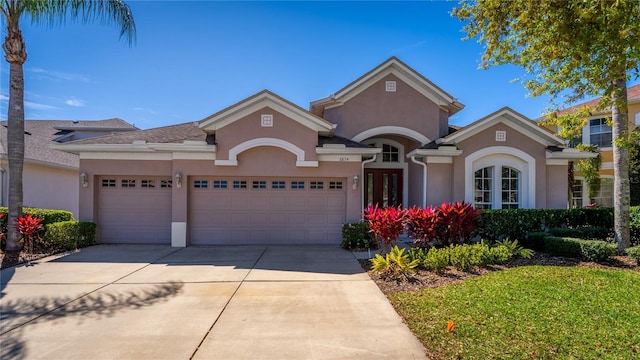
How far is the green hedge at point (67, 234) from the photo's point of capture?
31.4 ft

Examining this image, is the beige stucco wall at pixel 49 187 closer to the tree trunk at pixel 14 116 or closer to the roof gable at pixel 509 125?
the tree trunk at pixel 14 116

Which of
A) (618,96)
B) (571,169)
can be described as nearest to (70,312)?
(618,96)

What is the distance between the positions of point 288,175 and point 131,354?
756cm

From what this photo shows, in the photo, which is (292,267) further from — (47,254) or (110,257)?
(47,254)

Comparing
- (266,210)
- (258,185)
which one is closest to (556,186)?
(266,210)

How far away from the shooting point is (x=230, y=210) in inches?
435

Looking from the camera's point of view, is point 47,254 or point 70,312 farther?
point 47,254

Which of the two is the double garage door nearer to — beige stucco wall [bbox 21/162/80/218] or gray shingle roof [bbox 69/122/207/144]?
gray shingle roof [bbox 69/122/207/144]

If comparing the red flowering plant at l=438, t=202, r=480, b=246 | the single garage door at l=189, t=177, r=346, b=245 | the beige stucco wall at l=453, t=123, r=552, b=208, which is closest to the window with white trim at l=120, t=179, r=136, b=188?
the single garage door at l=189, t=177, r=346, b=245

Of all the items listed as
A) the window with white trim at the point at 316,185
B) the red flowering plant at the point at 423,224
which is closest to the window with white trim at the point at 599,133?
the red flowering plant at the point at 423,224

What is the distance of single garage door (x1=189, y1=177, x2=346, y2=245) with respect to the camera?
11023mm

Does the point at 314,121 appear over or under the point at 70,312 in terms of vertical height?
over

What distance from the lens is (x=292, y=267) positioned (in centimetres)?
785

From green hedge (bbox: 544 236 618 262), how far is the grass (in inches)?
38.0
